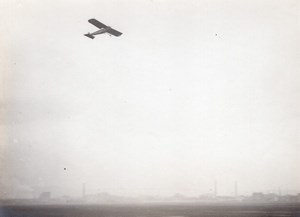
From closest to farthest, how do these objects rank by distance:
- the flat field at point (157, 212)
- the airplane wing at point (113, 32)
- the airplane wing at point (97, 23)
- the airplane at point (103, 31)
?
the airplane wing at point (97, 23) → the airplane at point (103, 31) → the flat field at point (157, 212) → the airplane wing at point (113, 32)

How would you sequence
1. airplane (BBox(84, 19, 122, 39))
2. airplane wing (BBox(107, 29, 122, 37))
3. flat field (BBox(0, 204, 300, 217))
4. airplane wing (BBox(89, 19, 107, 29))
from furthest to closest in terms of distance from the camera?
A: airplane wing (BBox(107, 29, 122, 37)) < flat field (BBox(0, 204, 300, 217)) < airplane (BBox(84, 19, 122, 39)) < airplane wing (BBox(89, 19, 107, 29))

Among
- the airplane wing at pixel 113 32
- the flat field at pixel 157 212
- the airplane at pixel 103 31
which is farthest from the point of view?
the airplane wing at pixel 113 32

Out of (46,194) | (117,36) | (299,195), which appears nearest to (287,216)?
(117,36)

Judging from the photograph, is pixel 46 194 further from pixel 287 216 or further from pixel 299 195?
pixel 287 216

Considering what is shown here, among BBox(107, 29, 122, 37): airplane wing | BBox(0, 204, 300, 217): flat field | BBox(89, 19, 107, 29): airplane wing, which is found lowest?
BBox(0, 204, 300, 217): flat field

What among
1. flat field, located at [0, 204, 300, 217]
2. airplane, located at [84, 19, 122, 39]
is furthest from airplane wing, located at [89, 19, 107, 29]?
flat field, located at [0, 204, 300, 217]

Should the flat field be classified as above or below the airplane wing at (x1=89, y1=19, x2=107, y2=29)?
Answer: below

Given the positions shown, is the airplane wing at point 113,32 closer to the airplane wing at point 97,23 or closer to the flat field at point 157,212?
the airplane wing at point 97,23

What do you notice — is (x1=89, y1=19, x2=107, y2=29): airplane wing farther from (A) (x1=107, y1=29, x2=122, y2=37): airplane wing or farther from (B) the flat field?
(B) the flat field

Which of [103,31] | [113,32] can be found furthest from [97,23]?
[113,32]

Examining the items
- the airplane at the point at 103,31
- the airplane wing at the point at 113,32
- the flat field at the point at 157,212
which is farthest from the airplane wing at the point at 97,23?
the flat field at the point at 157,212

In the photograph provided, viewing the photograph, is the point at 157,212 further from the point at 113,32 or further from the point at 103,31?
the point at 103,31
